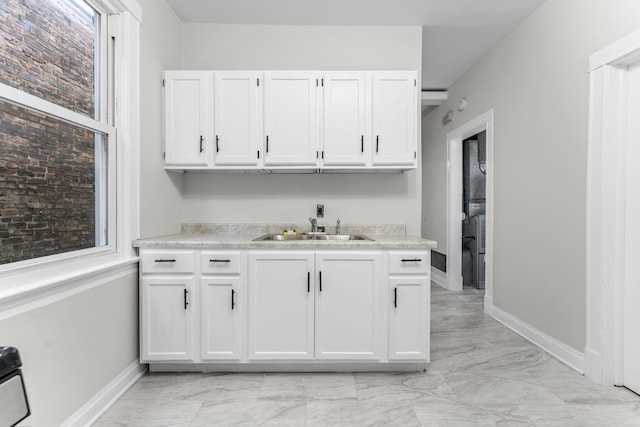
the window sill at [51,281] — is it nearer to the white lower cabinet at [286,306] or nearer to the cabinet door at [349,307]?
the white lower cabinet at [286,306]

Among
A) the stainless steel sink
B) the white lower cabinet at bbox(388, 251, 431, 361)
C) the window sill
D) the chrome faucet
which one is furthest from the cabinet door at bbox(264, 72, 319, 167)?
the window sill

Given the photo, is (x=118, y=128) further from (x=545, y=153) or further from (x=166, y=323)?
(x=545, y=153)

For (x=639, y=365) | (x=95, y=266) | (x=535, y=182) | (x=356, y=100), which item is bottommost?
(x=639, y=365)

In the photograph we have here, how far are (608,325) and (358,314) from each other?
155 centimetres

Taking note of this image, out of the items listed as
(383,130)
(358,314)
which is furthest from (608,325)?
(383,130)

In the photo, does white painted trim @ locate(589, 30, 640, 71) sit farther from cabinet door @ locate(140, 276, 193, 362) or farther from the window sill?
the window sill

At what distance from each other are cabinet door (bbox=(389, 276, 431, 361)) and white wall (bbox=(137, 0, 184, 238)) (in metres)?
1.75

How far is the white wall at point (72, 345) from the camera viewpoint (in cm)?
152

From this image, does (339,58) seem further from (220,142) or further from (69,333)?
(69,333)

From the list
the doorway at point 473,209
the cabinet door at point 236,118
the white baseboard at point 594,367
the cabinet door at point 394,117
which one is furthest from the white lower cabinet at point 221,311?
the doorway at point 473,209

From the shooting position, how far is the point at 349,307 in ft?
7.82

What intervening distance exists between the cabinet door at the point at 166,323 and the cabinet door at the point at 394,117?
5.47 feet

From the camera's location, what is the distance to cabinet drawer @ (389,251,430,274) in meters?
2.37

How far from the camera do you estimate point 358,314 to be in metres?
2.38
